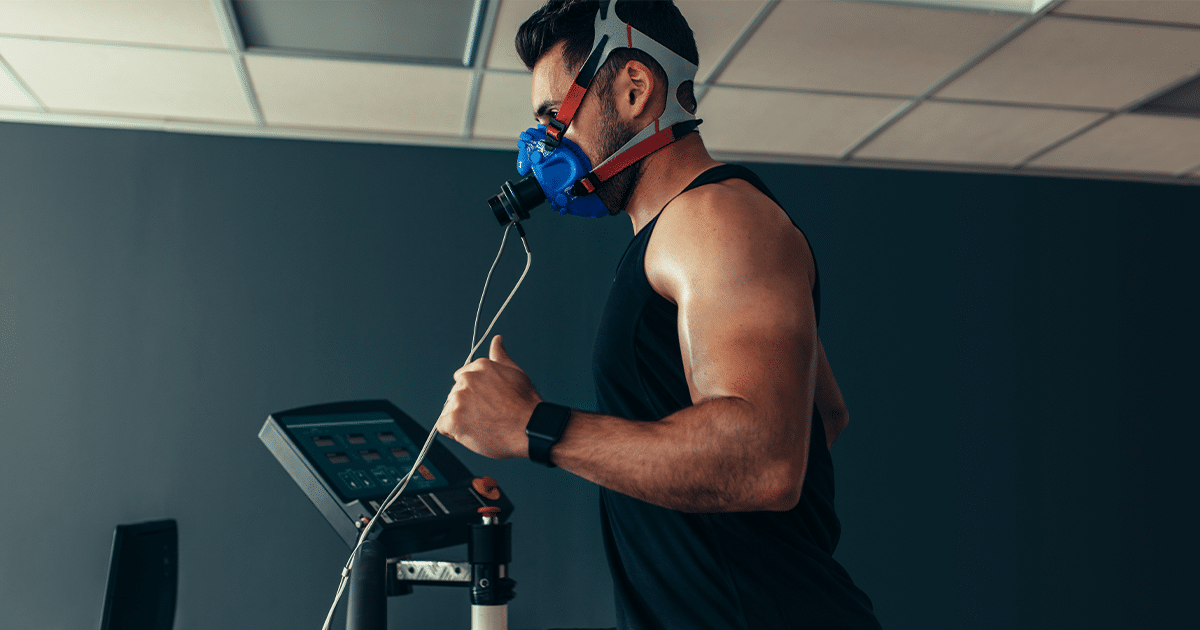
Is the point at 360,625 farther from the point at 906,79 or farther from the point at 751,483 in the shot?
the point at 906,79

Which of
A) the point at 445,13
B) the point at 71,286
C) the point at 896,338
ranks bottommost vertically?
the point at 896,338

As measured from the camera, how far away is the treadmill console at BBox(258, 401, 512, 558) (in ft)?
3.67

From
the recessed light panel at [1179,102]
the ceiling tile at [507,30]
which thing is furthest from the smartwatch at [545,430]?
the recessed light panel at [1179,102]

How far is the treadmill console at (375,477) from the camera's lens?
1120 mm

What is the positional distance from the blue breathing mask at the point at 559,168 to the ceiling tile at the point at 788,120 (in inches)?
73.9

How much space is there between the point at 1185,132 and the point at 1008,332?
44.4 inches

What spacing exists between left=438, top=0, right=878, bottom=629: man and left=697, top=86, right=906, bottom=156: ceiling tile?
75.5 inches

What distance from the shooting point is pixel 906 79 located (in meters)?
2.78

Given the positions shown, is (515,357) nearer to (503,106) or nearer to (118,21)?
(503,106)

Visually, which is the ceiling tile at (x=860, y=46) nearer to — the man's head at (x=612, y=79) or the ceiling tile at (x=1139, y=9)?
the ceiling tile at (x=1139, y=9)

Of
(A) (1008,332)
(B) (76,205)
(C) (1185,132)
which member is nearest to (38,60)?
(B) (76,205)

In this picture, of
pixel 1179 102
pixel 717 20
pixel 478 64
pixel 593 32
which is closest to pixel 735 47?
pixel 717 20

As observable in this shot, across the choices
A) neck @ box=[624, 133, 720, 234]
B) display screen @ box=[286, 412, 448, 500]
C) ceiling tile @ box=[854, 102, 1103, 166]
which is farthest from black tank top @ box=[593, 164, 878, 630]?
ceiling tile @ box=[854, 102, 1103, 166]

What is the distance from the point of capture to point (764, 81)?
2.80m
